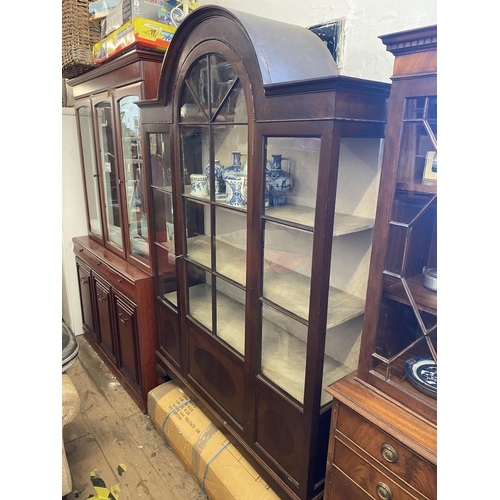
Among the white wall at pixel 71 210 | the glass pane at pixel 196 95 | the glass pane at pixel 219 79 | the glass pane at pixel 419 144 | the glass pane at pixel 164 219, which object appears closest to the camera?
the glass pane at pixel 419 144

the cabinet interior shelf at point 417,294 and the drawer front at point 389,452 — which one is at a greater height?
the cabinet interior shelf at point 417,294

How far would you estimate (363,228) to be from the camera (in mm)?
1223

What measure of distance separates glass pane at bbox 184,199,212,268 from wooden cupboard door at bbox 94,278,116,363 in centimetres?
86

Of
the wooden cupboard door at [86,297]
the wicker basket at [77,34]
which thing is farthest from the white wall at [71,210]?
the wicker basket at [77,34]

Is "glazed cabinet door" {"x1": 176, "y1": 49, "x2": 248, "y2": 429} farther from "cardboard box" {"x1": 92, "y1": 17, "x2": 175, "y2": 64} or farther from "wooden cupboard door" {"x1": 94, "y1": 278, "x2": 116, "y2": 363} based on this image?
"wooden cupboard door" {"x1": 94, "y1": 278, "x2": 116, "y2": 363}

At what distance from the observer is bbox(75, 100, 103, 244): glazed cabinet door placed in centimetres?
250

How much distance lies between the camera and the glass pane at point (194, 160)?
5.15ft

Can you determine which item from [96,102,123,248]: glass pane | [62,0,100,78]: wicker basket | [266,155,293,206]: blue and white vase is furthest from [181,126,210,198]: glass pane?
[62,0,100,78]: wicker basket

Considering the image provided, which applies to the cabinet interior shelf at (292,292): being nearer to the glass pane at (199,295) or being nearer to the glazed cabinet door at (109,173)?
the glass pane at (199,295)
